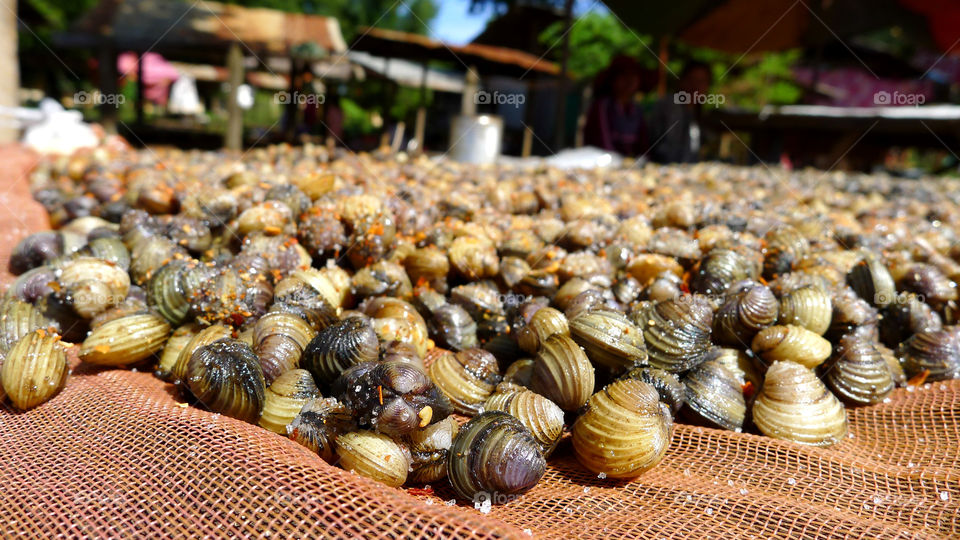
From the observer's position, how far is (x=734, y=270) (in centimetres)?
298

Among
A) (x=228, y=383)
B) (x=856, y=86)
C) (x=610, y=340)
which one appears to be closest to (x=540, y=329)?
(x=610, y=340)

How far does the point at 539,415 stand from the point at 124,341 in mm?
1648

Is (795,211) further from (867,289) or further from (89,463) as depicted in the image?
(89,463)

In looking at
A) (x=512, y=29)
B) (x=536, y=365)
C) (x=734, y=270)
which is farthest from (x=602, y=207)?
(x=512, y=29)

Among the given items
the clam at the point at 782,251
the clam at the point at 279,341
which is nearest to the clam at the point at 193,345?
the clam at the point at 279,341

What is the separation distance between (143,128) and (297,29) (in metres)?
4.69

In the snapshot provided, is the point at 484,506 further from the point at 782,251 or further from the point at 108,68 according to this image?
the point at 108,68

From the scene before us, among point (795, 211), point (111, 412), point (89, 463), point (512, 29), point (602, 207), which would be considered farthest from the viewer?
point (512, 29)

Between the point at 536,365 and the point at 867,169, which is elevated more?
the point at 867,169

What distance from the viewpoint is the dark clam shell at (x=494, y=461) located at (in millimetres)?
1746

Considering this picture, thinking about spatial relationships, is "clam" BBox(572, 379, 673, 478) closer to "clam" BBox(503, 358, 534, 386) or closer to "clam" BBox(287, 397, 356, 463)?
"clam" BBox(503, 358, 534, 386)

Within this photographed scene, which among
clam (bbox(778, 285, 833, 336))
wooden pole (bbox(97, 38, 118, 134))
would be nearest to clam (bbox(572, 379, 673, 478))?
clam (bbox(778, 285, 833, 336))

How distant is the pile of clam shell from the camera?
192 cm

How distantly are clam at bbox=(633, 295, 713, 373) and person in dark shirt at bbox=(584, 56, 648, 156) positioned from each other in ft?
26.2
